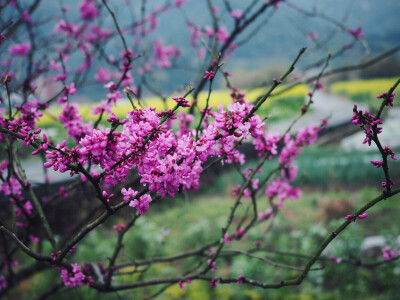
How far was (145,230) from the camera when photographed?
572 cm

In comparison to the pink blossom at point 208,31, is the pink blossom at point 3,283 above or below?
below

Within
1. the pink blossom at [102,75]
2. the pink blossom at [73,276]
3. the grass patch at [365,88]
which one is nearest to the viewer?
the pink blossom at [73,276]

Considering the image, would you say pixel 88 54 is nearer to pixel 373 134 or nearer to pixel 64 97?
pixel 64 97

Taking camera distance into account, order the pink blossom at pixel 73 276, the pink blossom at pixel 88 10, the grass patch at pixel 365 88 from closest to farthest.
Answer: the pink blossom at pixel 73 276 → the pink blossom at pixel 88 10 → the grass patch at pixel 365 88

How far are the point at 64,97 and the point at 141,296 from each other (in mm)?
3217

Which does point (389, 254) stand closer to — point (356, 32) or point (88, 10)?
point (356, 32)

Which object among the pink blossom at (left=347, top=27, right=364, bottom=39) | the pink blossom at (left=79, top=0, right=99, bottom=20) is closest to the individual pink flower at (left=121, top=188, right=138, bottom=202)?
the pink blossom at (left=347, top=27, right=364, bottom=39)

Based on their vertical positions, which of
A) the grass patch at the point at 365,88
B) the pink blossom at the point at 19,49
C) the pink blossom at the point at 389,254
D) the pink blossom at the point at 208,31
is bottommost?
the pink blossom at the point at 389,254

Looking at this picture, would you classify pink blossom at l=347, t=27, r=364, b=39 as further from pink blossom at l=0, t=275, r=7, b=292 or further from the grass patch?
the grass patch

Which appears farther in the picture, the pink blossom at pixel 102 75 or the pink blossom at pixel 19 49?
the pink blossom at pixel 102 75

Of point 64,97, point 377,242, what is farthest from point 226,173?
point 64,97

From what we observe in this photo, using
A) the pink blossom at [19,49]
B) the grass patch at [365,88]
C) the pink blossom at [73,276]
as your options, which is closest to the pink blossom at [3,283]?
the pink blossom at [73,276]

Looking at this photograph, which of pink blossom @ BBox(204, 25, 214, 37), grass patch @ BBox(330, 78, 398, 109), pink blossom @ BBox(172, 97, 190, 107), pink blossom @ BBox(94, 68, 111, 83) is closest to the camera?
pink blossom @ BBox(172, 97, 190, 107)

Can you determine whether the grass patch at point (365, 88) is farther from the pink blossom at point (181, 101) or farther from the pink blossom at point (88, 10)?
the pink blossom at point (181, 101)
